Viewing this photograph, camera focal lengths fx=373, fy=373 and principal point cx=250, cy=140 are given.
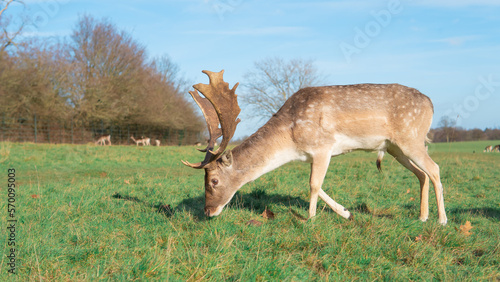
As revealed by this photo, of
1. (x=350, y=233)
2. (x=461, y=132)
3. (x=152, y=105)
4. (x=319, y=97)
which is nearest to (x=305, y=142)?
(x=319, y=97)

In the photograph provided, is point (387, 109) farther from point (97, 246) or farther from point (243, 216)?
point (97, 246)

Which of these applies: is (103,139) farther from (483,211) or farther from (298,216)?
(483,211)

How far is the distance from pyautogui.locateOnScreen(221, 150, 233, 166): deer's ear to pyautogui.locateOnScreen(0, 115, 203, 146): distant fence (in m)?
32.0

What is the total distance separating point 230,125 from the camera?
233 inches

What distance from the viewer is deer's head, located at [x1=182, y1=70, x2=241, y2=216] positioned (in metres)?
5.69

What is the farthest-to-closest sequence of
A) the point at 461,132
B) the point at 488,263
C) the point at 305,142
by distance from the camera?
the point at 461,132 → the point at 305,142 → the point at 488,263

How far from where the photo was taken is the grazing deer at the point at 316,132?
5793mm

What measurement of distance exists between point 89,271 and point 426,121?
5.79 metres

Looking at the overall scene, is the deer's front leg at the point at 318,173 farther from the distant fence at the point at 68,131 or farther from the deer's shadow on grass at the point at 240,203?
the distant fence at the point at 68,131

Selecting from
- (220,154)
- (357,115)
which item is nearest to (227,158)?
(220,154)

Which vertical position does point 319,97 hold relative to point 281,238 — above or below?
above

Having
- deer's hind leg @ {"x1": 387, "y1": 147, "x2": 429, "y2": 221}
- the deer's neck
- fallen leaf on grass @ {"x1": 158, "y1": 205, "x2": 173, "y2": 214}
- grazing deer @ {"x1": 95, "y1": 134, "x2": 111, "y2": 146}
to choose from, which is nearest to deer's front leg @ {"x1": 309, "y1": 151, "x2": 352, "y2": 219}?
the deer's neck

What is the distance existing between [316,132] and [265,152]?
2.87 feet

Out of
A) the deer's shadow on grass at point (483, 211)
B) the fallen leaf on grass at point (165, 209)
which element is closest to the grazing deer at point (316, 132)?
the fallen leaf on grass at point (165, 209)
